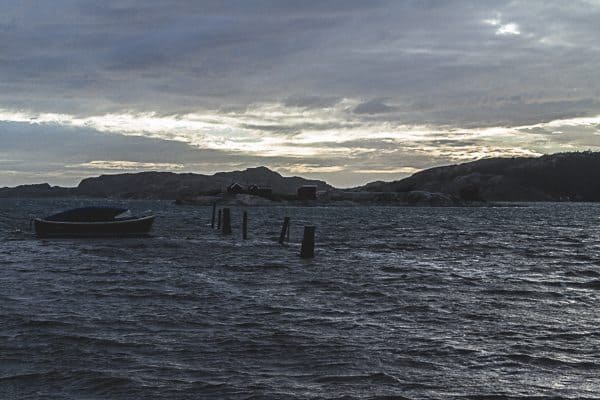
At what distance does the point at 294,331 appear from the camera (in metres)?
14.6

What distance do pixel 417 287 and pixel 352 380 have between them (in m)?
12.4

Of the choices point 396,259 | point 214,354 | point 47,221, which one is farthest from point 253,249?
point 214,354

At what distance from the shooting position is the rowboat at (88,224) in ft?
156

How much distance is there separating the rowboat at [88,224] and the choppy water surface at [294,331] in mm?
17565

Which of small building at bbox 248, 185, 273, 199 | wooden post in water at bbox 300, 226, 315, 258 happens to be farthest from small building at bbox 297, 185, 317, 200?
wooden post in water at bbox 300, 226, 315, 258

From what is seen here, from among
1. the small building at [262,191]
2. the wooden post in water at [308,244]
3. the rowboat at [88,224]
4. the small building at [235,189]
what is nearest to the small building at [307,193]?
the small building at [262,191]

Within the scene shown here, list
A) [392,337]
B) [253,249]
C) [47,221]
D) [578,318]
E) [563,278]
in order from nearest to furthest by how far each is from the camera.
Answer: [392,337]
[578,318]
[563,278]
[253,249]
[47,221]

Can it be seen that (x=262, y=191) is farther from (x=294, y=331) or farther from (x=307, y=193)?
(x=294, y=331)

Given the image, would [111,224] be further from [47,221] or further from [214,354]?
[214,354]

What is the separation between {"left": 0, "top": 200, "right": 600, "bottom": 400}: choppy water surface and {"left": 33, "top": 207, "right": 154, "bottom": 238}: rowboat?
17.6 meters

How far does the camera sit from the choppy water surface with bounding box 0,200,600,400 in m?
10.5

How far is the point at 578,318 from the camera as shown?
1714 centimetres

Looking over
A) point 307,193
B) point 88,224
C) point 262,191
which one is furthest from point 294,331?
point 307,193

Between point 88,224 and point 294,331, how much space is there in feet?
118
